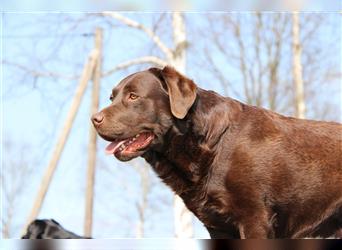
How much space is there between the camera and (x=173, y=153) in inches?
191

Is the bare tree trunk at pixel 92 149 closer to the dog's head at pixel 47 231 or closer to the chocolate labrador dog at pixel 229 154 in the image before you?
the dog's head at pixel 47 231

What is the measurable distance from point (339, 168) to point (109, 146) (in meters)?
1.76

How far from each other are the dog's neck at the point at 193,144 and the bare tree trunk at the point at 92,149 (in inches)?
400

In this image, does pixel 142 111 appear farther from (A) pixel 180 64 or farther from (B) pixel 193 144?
(A) pixel 180 64

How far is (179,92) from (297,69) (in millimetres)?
12412

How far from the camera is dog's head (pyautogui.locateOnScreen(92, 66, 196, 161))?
4711mm

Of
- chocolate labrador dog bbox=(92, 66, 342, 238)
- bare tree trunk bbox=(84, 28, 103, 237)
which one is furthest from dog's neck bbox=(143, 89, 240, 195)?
bare tree trunk bbox=(84, 28, 103, 237)

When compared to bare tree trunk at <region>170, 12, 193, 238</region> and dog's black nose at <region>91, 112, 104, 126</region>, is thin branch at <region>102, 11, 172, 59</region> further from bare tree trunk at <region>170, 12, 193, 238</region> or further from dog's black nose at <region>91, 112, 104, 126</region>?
dog's black nose at <region>91, 112, 104, 126</region>

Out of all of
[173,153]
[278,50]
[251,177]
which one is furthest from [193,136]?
[278,50]

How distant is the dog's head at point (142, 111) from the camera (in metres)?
4.71

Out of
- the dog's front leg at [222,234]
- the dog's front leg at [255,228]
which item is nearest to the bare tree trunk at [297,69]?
the dog's front leg at [222,234]

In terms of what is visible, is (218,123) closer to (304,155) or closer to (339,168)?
(304,155)

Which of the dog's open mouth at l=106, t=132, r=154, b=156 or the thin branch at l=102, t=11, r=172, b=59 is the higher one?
the thin branch at l=102, t=11, r=172, b=59

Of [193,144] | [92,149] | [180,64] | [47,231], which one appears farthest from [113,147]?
[92,149]
